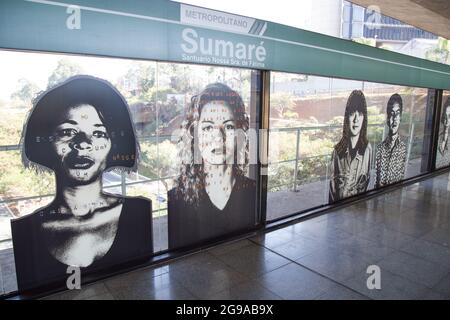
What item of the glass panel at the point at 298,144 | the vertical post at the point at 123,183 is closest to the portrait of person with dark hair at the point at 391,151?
the glass panel at the point at 298,144

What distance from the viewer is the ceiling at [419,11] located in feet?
14.7

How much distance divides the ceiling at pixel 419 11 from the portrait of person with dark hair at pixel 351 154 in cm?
125

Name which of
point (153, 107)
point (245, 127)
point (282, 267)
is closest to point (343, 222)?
point (282, 267)

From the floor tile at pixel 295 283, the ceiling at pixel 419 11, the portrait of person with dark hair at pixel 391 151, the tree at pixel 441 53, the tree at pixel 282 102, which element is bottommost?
the floor tile at pixel 295 283

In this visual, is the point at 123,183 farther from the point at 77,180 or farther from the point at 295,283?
the point at 295,283

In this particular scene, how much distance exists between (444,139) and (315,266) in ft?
19.7

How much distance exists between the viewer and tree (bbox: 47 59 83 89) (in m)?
2.46

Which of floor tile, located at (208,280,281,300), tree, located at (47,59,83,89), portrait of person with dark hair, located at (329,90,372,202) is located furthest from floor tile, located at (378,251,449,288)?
tree, located at (47,59,83,89)

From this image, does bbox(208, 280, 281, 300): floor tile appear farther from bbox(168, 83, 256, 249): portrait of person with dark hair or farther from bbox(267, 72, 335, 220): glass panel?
bbox(267, 72, 335, 220): glass panel

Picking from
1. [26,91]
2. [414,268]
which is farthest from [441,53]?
[26,91]

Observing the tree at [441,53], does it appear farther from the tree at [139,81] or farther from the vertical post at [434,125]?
the tree at [139,81]

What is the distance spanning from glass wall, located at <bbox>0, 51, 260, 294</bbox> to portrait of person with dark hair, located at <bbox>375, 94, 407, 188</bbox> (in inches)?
116

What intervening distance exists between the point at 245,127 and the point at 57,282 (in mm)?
2290

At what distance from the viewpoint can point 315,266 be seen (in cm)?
311
